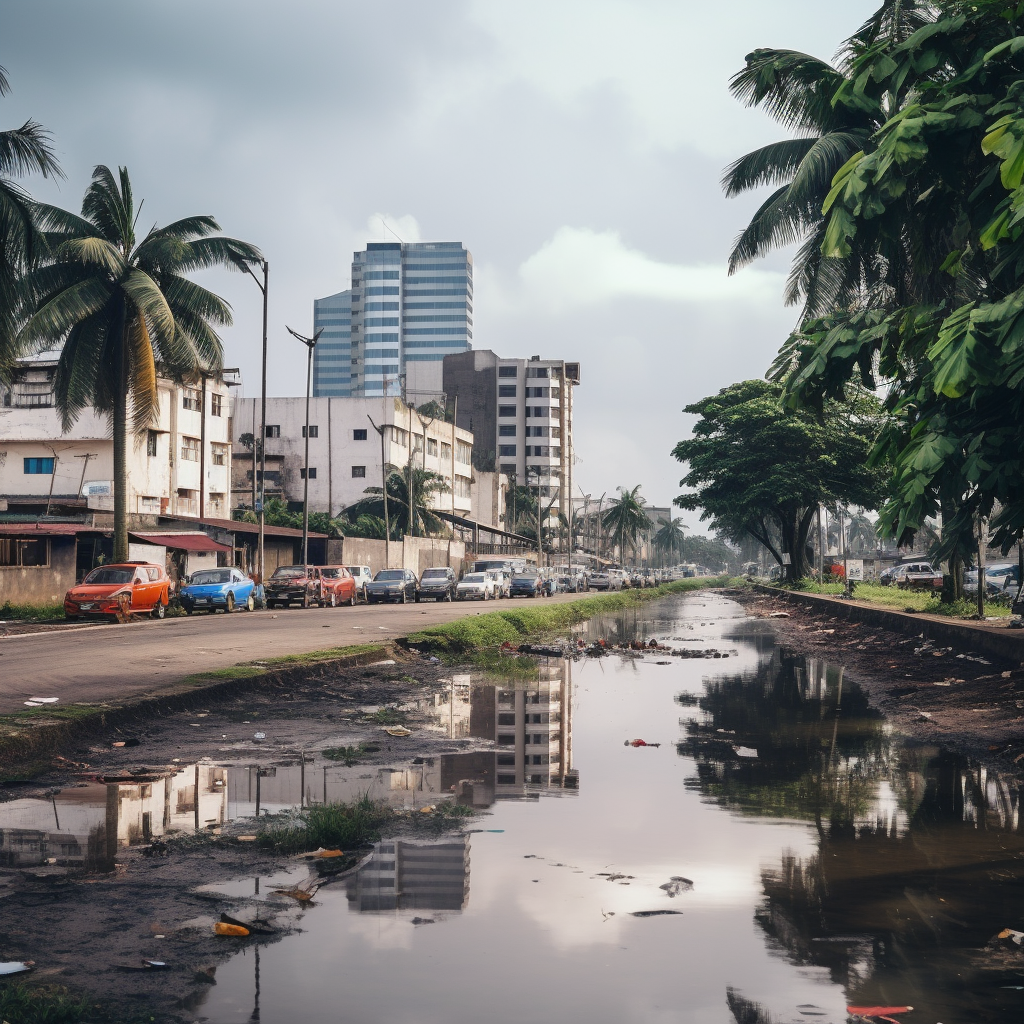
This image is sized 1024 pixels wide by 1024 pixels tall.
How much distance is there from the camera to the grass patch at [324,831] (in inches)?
277

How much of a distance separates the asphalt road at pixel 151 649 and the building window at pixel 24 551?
8.46 metres

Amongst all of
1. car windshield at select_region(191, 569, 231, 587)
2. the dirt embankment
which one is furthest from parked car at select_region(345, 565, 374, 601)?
the dirt embankment

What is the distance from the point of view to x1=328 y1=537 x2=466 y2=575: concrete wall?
68.1 m

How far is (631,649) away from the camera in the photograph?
26797 mm

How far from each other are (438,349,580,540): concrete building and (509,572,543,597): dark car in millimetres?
75340

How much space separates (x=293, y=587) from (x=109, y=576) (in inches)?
491

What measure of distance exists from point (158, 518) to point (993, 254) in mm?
46430

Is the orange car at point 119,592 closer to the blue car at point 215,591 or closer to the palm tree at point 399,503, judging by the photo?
the blue car at point 215,591

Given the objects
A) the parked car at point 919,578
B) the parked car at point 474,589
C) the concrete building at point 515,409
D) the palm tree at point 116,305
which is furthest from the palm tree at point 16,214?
the concrete building at point 515,409

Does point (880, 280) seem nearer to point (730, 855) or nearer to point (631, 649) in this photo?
point (631, 649)

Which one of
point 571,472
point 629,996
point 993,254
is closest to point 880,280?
point 993,254

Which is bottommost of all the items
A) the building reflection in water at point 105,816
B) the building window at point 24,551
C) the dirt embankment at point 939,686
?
the dirt embankment at point 939,686

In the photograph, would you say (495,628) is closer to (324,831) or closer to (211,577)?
(211,577)

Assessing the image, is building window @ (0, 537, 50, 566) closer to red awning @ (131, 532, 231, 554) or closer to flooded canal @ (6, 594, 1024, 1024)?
red awning @ (131, 532, 231, 554)
